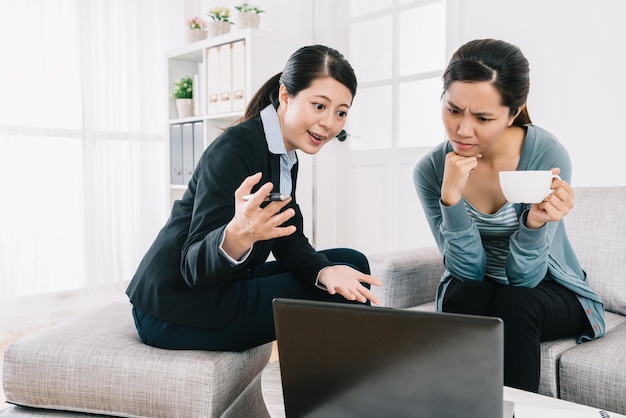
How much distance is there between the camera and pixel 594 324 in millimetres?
1358

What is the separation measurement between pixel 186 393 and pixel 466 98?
2.90 feet

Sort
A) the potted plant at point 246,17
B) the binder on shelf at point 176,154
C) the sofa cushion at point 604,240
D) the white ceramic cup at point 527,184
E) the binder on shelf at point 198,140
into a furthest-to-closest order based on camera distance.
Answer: the binder on shelf at point 176,154
the binder on shelf at point 198,140
the potted plant at point 246,17
the sofa cushion at point 604,240
the white ceramic cup at point 527,184

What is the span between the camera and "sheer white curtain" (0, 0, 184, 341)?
113 inches

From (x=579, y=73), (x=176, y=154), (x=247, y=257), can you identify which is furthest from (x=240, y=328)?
(x=176, y=154)

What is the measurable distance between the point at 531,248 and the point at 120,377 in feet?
3.16

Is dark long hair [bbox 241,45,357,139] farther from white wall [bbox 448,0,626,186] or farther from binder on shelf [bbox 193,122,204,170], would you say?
binder on shelf [bbox 193,122,204,170]

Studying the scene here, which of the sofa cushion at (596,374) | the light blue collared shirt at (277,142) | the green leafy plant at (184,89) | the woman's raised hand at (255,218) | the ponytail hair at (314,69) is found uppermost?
the green leafy plant at (184,89)

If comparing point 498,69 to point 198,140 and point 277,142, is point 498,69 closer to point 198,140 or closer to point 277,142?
point 277,142

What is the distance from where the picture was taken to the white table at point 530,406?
0.84 metres

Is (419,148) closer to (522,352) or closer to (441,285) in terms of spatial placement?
(441,285)

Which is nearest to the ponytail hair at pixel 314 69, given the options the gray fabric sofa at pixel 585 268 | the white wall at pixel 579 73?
the gray fabric sofa at pixel 585 268

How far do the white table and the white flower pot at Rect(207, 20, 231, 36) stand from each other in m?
2.52

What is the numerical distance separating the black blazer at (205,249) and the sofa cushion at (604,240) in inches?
33.7

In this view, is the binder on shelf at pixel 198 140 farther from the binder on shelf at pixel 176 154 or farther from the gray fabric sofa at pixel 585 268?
the gray fabric sofa at pixel 585 268
